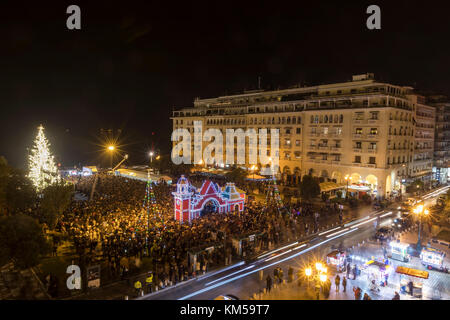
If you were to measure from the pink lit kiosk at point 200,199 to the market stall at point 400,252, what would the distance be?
558 inches

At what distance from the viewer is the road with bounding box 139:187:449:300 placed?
15937mm

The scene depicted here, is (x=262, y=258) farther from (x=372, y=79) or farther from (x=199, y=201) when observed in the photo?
(x=372, y=79)

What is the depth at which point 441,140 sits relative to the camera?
195ft

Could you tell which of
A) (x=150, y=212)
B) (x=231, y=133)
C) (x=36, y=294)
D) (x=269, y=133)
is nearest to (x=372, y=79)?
(x=269, y=133)

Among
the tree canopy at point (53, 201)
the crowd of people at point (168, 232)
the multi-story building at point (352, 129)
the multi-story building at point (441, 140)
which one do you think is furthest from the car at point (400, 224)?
the multi-story building at point (441, 140)

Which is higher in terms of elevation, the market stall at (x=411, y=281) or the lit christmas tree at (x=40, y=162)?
the lit christmas tree at (x=40, y=162)

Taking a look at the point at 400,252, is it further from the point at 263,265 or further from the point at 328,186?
the point at 328,186

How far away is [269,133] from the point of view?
5606 centimetres

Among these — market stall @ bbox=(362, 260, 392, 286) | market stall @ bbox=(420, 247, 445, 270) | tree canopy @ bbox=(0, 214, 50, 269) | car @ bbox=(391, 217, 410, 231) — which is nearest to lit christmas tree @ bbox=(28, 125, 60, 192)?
tree canopy @ bbox=(0, 214, 50, 269)

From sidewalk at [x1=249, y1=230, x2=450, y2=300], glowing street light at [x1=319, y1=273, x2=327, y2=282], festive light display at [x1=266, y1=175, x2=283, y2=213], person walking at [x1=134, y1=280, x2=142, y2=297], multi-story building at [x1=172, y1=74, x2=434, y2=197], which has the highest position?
multi-story building at [x1=172, y1=74, x2=434, y2=197]

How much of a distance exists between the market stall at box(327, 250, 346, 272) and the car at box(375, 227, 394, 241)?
6922 millimetres

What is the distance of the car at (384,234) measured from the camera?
957 inches

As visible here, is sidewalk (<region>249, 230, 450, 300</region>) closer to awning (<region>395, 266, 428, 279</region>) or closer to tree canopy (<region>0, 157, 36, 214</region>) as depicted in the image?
awning (<region>395, 266, 428, 279</region>)

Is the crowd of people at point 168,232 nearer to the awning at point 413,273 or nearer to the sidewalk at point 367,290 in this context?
the sidewalk at point 367,290
